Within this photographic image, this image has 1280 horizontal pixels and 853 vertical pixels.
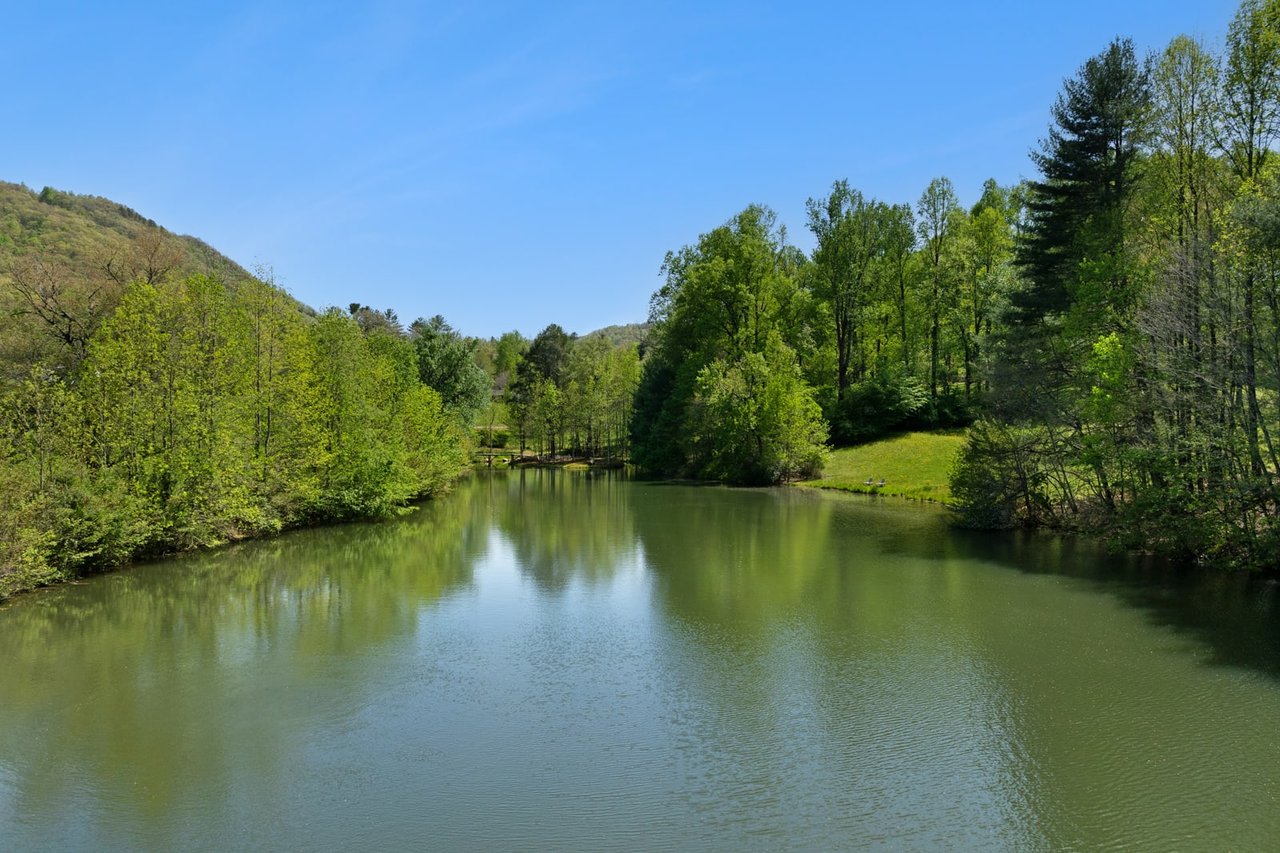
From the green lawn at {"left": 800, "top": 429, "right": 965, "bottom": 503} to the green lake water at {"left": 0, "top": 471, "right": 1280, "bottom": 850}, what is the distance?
15608mm

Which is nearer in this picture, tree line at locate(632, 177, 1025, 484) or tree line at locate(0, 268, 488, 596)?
tree line at locate(0, 268, 488, 596)

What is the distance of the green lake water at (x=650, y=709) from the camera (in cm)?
684

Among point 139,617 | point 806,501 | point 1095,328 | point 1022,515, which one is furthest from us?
point 806,501

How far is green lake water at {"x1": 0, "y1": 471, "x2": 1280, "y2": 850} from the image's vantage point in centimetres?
684

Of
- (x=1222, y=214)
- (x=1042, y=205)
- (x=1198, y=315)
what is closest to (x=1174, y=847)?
(x=1198, y=315)

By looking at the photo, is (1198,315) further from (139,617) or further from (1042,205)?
(139,617)

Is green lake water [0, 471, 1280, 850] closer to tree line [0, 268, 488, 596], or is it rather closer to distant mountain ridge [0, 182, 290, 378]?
tree line [0, 268, 488, 596]

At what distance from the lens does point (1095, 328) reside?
21391 mm

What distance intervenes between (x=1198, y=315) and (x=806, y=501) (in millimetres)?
18055

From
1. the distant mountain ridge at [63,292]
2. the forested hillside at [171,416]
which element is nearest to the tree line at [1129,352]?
the forested hillside at [171,416]

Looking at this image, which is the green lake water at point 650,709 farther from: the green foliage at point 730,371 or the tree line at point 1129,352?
the green foliage at point 730,371

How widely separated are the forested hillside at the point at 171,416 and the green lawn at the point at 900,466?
20559 millimetres

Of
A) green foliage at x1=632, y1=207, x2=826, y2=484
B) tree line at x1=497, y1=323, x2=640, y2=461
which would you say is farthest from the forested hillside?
tree line at x1=497, y1=323, x2=640, y2=461

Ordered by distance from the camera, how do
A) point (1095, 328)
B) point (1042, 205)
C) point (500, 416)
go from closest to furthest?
point (1095, 328) < point (1042, 205) < point (500, 416)
